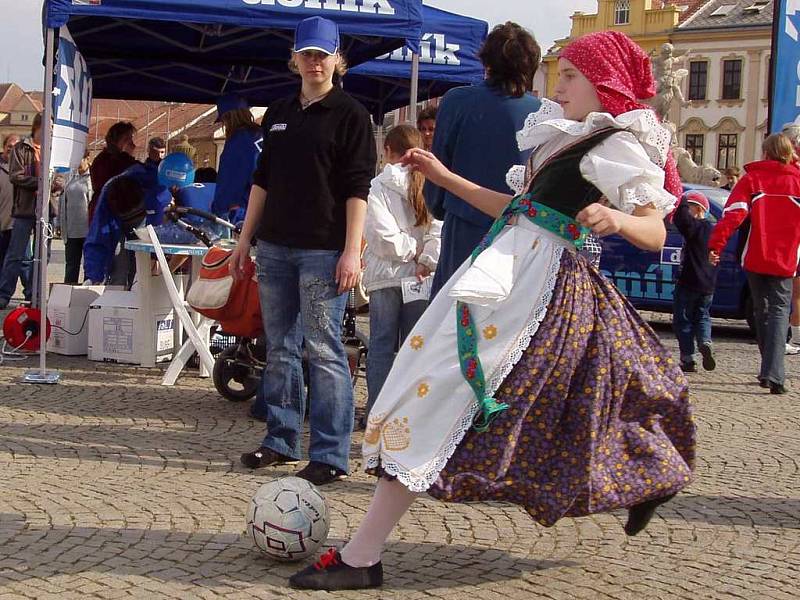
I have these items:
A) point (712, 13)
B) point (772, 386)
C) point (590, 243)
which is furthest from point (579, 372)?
point (712, 13)

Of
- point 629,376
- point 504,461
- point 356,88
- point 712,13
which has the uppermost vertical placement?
point 712,13

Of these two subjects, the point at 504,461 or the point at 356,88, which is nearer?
the point at 504,461

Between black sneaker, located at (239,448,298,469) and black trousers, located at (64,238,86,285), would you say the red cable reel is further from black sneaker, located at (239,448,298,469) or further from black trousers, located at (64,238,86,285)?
black sneaker, located at (239,448,298,469)

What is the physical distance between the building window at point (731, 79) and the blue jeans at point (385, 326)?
200ft

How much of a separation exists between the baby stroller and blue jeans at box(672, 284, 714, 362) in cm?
339

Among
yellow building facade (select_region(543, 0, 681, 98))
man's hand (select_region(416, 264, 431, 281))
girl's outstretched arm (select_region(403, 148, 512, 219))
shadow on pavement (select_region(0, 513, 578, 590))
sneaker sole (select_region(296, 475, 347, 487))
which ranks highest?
yellow building facade (select_region(543, 0, 681, 98))

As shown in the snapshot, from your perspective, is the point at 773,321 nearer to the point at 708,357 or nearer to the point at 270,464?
the point at 708,357

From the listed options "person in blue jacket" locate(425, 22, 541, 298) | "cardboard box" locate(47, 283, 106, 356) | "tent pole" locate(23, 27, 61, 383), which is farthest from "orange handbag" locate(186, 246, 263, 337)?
"cardboard box" locate(47, 283, 106, 356)

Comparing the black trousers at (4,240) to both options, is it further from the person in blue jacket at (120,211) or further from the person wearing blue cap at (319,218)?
the person wearing blue cap at (319,218)

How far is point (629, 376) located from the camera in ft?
12.2

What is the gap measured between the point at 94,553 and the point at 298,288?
1664 millimetres

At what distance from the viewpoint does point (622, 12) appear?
68562 mm

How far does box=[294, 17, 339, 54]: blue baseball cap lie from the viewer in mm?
5238

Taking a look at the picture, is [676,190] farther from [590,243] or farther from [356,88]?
[356,88]
